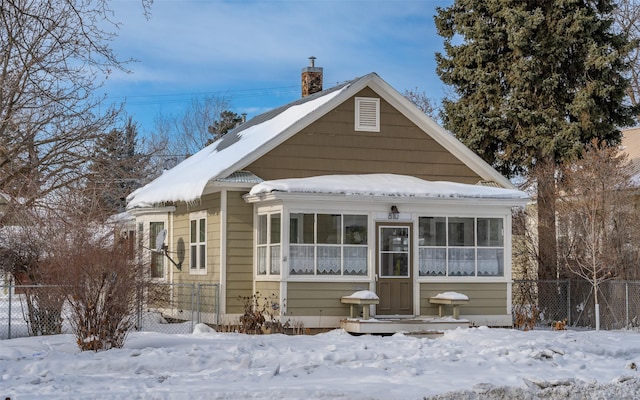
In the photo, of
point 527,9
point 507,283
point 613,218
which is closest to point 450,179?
point 507,283

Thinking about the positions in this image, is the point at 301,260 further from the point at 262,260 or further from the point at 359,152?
the point at 359,152

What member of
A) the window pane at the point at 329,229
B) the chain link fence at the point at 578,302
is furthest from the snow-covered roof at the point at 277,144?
the chain link fence at the point at 578,302

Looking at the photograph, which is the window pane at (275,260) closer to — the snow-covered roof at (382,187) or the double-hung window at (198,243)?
the snow-covered roof at (382,187)

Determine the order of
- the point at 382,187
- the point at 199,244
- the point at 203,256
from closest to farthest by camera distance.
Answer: the point at 382,187
the point at 203,256
the point at 199,244

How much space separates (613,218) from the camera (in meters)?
21.1

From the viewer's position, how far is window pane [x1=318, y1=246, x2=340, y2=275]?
18500 millimetres

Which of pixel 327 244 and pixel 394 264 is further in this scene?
pixel 394 264

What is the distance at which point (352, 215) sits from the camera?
1883 centimetres

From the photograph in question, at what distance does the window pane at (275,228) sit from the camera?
60.8 feet

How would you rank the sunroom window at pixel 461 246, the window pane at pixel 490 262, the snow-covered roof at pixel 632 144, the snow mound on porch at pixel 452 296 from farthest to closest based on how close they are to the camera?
the snow-covered roof at pixel 632 144 < the window pane at pixel 490 262 < the sunroom window at pixel 461 246 < the snow mound on porch at pixel 452 296

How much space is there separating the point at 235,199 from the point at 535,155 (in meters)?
9.85

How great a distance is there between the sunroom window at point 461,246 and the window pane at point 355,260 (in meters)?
1.41

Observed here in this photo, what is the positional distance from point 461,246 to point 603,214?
416 cm

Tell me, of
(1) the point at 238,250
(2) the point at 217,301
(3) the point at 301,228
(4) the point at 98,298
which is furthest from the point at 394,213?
(4) the point at 98,298
